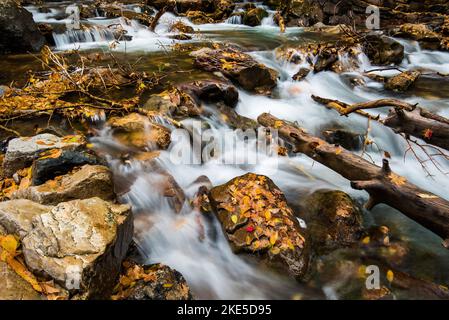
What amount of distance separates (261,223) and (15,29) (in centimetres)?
1011

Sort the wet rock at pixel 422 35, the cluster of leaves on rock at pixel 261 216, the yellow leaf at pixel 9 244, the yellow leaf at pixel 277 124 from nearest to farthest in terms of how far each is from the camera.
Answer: the yellow leaf at pixel 9 244, the cluster of leaves on rock at pixel 261 216, the yellow leaf at pixel 277 124, the wet rock at pixel 422 35

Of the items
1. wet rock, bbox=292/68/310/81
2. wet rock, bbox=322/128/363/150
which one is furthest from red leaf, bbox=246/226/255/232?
wet rock, bbox=292/68/310/81

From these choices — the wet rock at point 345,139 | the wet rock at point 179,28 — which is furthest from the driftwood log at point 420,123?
the wet rock at point 179,28

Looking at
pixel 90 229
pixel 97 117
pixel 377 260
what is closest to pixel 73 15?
pixel 97 117

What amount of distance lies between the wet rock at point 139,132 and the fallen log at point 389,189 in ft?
8.67

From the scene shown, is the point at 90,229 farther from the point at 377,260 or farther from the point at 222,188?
the point at 377,260

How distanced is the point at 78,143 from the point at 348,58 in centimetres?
949

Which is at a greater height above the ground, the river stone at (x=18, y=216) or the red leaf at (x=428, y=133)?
the red leaf at (x=428, y=133)

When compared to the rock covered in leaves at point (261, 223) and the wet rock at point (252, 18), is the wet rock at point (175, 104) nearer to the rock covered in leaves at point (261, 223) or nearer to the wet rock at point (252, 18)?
the rock covered in leaves at point (261, 223)

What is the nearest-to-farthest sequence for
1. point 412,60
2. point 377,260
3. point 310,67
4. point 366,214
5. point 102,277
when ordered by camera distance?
point 102,277 → point 377,260 → point 366,214 → point 310,67 → point 412,60

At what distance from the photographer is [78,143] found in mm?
4578

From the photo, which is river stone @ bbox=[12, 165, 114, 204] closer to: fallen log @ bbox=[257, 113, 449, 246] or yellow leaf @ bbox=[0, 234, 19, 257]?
yellow leaf @ bbox=[0, 234, 19, 257]

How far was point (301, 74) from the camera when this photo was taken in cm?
948

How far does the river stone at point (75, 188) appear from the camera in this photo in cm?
364
